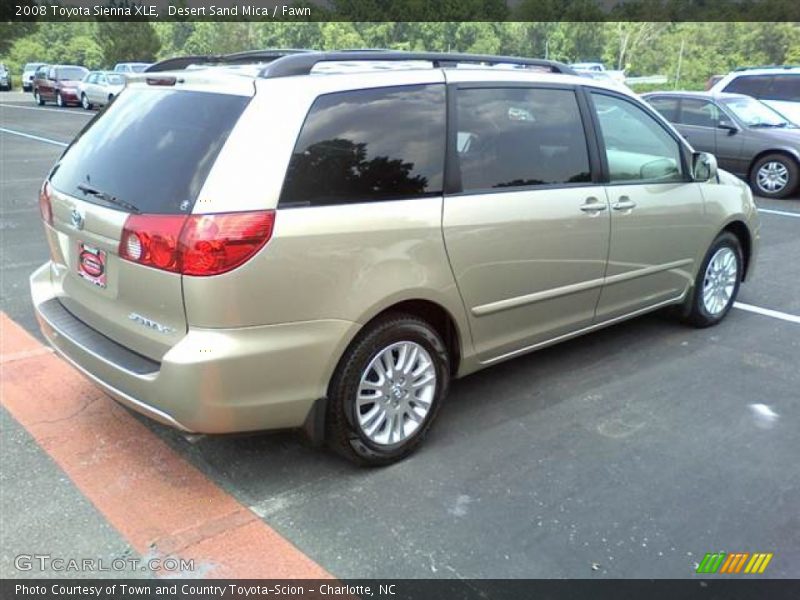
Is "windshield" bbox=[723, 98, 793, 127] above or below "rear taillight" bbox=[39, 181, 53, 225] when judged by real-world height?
above

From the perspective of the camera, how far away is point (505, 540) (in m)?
2.75

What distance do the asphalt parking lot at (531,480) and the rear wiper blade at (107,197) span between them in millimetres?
1184

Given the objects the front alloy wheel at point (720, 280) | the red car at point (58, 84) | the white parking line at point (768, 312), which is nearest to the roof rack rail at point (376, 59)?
the front alloy wheel at point (720, 280)

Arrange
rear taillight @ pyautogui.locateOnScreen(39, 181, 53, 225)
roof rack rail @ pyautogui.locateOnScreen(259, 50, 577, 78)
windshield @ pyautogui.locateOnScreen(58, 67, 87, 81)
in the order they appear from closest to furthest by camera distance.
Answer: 1. roof rack rail @ pyautogui.locateOnScreen(259, 50, 577, 78)
2. rear taillight @ pyautogui.locateOnScreen(39, 181, 53, 225)
3. windshield @ pyautogui.locateOnScreen(58, 67, 87, 81)

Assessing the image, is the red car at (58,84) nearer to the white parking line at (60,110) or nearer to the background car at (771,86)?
the white parking line at (60,110)

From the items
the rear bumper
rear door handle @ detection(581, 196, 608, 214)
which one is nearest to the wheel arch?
rear door handle @ detection(581, 196, 608, 214)

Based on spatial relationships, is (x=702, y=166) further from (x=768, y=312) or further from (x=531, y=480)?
(x=531, y=480)

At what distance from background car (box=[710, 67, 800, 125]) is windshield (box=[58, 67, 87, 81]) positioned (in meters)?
25.8

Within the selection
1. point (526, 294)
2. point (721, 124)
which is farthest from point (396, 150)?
point (721, 124)

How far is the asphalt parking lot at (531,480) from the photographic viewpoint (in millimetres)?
2688

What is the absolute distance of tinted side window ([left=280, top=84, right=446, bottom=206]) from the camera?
112 inches

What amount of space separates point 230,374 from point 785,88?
1368 centimetres

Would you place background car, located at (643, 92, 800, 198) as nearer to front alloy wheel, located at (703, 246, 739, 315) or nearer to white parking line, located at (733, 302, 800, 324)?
white parking line, located at (733, 302, 800, 324)

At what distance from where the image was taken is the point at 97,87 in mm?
27109
